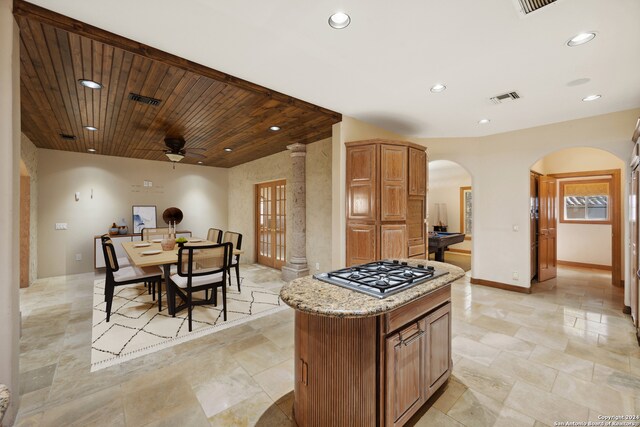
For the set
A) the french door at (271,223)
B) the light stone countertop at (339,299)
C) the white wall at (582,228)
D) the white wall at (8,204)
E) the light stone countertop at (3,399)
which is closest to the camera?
the light stone countertop at (3,399)

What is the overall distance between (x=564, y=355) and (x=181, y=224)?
298 inches

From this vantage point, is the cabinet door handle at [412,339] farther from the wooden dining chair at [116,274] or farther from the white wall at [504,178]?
the white wall at [504,178]

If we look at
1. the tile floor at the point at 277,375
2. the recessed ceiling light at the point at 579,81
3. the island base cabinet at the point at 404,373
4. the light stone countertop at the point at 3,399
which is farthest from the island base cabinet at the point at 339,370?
→ the recessed ceiling light at the point at 579,81

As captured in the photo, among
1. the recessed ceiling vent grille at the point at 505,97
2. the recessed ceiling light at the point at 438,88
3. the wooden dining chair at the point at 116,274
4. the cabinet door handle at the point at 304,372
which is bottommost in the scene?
the cabinet door handle at the point at 304,372

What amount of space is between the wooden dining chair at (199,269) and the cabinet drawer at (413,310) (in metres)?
2.36

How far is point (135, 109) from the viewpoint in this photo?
11.1 ft

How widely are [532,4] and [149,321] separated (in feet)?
15.1

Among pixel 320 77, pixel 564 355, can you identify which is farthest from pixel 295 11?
pixel 564 355

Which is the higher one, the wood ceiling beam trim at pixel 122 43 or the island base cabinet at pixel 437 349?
the wood ceiling beam trim at pixel 122 43

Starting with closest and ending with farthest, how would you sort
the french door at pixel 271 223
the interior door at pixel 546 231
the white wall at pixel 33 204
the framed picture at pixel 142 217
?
the white wall at pixel 33 204
the interior door at pixel 546 231
the french door at pixel 271 223
the framed picture at pixel 142 217

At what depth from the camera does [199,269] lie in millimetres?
3232

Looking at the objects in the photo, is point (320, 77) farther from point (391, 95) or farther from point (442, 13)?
point (442, 13)

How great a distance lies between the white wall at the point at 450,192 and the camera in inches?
333

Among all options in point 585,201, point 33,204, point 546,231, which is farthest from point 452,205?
point 33,204
